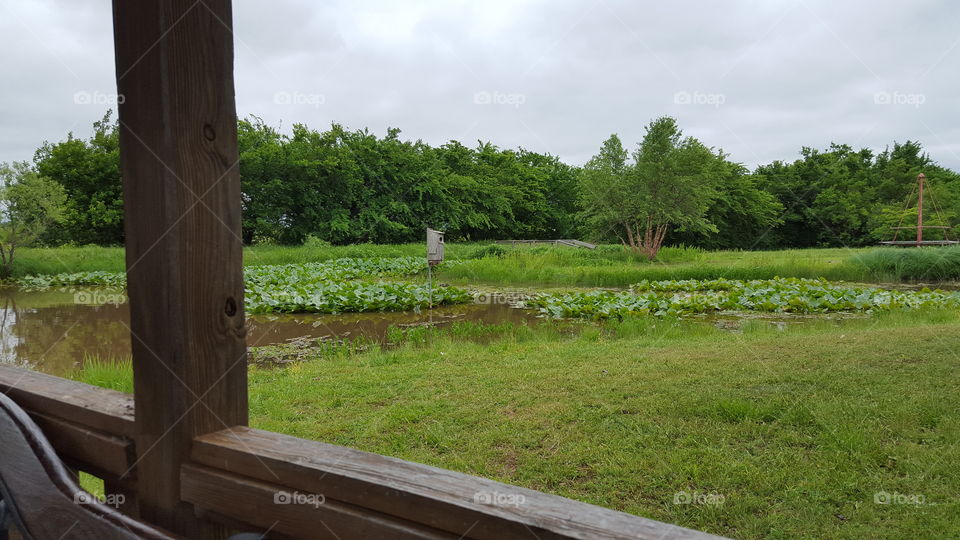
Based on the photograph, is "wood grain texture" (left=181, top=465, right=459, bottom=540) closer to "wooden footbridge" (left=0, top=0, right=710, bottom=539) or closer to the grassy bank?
"wooden footbridge" (left=0, top=0, right=710, bottom=539)

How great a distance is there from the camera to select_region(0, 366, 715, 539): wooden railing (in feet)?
2.46

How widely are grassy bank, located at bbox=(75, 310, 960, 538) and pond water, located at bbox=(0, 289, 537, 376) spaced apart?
1749 millimetres

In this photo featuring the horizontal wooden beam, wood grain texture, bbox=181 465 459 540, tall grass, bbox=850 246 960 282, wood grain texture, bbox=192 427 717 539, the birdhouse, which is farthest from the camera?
tall grass, bbox=850 246 960 282

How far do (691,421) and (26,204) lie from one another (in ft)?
45.5

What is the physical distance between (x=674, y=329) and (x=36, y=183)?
1318 centimetres

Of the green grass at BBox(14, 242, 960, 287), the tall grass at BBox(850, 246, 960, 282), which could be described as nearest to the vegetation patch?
the green grass at BBox(14, 242, 960, 287)

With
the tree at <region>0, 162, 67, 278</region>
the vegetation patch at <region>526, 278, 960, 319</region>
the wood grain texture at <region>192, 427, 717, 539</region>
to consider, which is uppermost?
the tree at <region>0, 162, 67, 278</region>

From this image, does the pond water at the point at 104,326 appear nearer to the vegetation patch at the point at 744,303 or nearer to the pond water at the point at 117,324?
the pond water at the point at 117,324

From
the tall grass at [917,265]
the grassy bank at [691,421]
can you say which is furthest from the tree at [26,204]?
the tall grass at [917,265]

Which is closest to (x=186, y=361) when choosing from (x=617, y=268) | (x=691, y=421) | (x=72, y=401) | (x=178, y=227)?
(x=178, y=227)

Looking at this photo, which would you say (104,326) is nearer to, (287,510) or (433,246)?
(433,246)

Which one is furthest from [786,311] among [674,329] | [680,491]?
[680,491]

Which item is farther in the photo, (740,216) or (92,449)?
(740,216)

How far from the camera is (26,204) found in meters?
11.4
